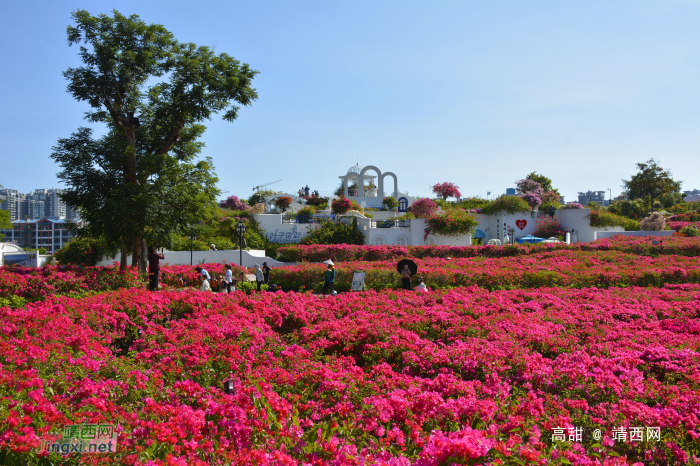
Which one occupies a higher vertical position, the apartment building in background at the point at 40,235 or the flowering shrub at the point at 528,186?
the flowering shrub at the point at 528,186

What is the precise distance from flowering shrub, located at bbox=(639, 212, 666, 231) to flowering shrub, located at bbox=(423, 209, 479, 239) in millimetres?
14435

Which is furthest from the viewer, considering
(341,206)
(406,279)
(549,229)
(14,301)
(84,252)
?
(341,206)

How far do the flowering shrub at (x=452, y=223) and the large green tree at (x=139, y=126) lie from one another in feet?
56.1

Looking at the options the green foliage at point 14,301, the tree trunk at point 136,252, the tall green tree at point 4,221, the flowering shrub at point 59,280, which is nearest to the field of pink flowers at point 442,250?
the tree trunk at point 136,252

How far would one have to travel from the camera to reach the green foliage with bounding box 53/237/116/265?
22.6 metres

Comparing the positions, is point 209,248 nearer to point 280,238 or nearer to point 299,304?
point 280,238

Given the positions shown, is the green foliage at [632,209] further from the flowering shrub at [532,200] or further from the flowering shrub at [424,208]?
the flowering shrub at [424,208]

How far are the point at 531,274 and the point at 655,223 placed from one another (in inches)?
1003

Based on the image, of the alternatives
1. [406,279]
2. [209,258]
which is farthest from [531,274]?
[209,258]

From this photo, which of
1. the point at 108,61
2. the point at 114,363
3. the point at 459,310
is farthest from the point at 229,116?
the point at 114,363

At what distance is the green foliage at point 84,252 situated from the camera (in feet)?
74.0

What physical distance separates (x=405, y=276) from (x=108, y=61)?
10595 millimetres

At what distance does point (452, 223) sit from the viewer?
28797 mm

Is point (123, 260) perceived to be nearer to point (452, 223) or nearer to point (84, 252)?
point (84, 252)
